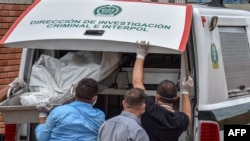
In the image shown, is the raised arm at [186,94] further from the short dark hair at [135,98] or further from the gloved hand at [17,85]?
the gloved hand at [17,85]

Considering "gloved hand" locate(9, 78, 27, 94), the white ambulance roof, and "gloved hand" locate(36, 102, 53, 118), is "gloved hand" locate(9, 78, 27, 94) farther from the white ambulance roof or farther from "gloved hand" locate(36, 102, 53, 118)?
"gloved hand" locate(36, 102, 53, 118)

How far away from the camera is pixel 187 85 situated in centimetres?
475

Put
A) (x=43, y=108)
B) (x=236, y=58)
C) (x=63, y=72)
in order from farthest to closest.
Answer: (x=236, y=58) → (x=63, y=72) → (x=43, y=108)

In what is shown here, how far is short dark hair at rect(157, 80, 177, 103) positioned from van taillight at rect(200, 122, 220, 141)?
0.36 m

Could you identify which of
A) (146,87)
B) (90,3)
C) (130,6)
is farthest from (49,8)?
(146,87)

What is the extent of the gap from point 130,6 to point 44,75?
3.14ft

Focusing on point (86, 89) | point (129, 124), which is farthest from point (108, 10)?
point (129, 124)

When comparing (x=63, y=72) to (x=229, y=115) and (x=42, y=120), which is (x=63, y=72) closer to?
(x=42, y=120)

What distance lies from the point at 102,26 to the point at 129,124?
1.03 m

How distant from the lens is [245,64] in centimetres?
586

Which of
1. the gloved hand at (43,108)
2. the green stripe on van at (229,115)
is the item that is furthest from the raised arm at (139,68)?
the gloved hand at (43,108)

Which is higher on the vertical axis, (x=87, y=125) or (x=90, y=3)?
(x=90, y=3)

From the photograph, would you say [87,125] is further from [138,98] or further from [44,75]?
[44,75]

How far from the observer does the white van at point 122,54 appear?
479cm
